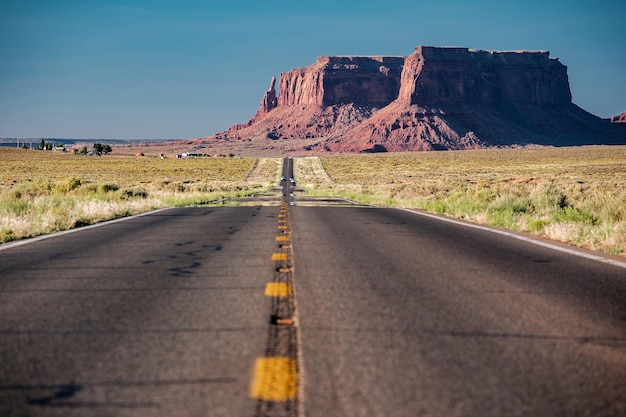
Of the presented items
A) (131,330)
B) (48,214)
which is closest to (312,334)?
(131,330)

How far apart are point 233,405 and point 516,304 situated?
11.4ft

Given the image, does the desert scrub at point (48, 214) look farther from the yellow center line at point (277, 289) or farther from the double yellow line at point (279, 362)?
the double yellow line at point (279, 362)

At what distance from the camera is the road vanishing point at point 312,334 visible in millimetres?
3682

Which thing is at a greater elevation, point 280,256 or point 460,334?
point 460,334

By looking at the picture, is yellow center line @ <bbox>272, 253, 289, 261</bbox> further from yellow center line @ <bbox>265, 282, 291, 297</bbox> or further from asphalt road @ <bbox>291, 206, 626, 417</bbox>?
yellow center line @ <bbox>265, 282, 291, 297</bbox>

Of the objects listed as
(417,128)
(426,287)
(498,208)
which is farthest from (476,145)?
(426,287)

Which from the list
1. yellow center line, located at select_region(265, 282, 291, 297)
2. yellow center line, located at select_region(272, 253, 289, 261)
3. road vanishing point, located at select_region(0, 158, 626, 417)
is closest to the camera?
road vanishing point, located at select_region(0, 158, 626, 417)

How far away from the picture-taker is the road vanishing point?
368cm

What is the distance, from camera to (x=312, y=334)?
5039mm

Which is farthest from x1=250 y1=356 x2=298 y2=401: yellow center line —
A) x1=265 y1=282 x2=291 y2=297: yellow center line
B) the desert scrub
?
the desert scrub

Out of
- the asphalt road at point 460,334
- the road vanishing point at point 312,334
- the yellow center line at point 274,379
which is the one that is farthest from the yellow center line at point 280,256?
the yellow center line at point 274,379

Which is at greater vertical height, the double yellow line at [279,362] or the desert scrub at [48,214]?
the double yellow line at [279,362]

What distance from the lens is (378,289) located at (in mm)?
6973

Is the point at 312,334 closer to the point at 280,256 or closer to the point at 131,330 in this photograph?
the point at 131,330
